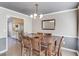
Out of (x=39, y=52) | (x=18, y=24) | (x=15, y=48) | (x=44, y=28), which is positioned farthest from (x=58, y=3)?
(x=15, y=48)

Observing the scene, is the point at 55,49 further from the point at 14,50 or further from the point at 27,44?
the point at 14,50

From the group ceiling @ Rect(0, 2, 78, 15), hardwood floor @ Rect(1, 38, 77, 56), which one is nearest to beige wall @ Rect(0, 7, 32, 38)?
ceiling @ Rect(0, 2, 78, 15)

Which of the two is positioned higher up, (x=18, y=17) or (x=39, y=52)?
(x=18, y=17)

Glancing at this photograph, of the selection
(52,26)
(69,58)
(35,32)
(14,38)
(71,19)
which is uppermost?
(71,19)

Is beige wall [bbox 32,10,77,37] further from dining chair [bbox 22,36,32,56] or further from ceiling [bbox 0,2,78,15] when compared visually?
dining chair [bbox 22,36,32,56]

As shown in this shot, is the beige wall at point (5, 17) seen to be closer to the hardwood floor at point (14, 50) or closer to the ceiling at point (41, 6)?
the ceiling at point (41, 6)

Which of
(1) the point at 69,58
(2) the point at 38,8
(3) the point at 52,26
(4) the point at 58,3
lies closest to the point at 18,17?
(2) the point at 38,8

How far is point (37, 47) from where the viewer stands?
1674 millimetres

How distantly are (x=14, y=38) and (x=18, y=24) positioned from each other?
0.84ft

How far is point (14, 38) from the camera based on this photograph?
165cm

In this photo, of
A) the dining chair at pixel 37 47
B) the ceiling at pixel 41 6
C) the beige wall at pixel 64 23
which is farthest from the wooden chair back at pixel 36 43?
the ceiling at pixel 41 6

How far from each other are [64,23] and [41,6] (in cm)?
50

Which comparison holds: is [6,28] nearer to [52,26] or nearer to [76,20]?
[52,26]

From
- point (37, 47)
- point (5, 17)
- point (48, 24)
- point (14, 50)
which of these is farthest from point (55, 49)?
point (5, 17)
